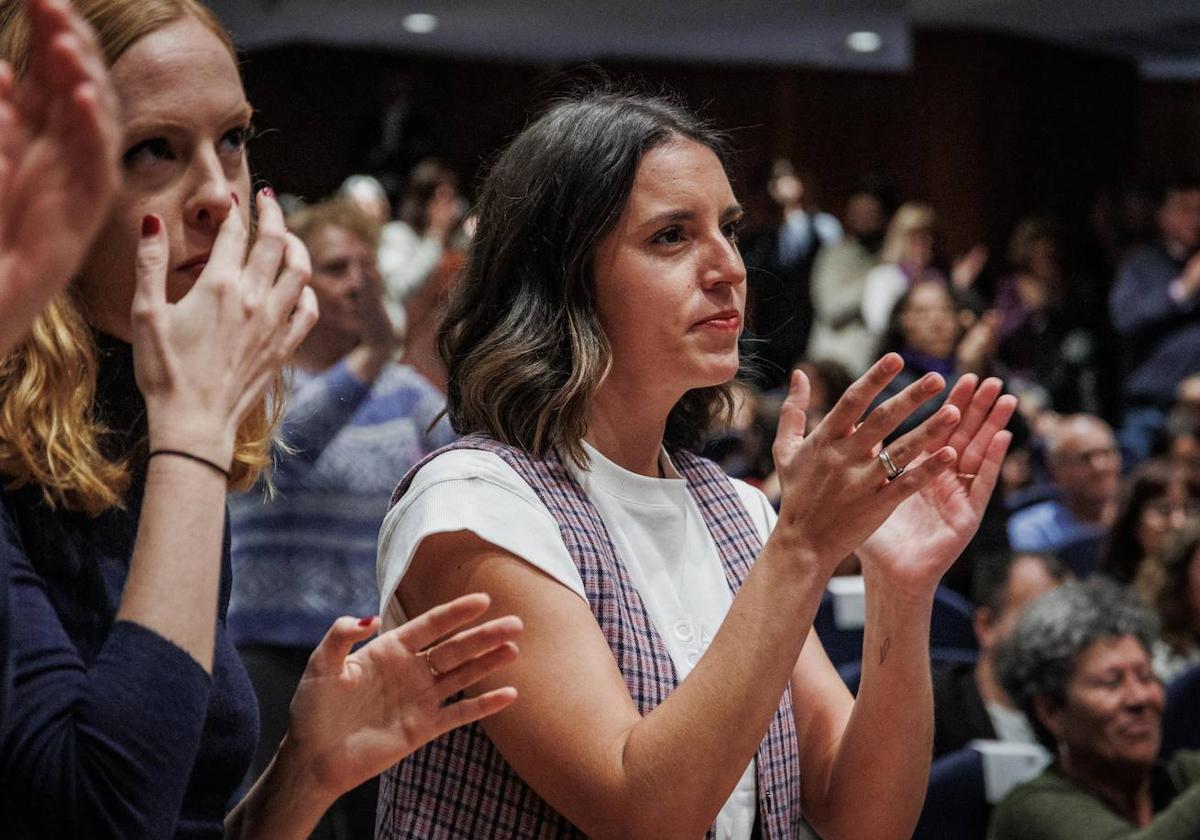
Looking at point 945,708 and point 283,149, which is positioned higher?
point 283,149

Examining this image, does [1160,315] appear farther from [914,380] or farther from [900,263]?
[914,380]

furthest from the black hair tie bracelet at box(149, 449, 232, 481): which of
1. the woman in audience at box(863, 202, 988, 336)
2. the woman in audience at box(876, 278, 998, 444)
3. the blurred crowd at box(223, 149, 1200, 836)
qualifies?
the woman in audience at box(863, 202, 988, 336)

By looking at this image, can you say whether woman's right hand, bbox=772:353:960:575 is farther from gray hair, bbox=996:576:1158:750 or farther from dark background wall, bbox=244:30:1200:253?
dark background wall, bbox=244:30:1200:253

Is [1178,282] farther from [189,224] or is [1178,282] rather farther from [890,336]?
[189,224]

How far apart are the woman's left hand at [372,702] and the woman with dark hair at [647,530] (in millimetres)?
106

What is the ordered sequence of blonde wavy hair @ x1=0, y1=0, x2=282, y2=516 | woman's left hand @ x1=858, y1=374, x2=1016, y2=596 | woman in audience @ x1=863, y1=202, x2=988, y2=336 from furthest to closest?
woman in audience @ x1=863, y1=202, x2=988, y2=336 → woman's left hand @ x1=858, y1=374, x2=1016, y2=596 → blonde wavy hair @ x1=0, y1=0, x2=282, y2=516

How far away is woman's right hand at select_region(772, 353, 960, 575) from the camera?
1.26 meters

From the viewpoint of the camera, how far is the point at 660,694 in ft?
4.68

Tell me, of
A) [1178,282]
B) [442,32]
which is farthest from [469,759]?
[442,32]

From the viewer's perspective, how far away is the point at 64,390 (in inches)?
43.6

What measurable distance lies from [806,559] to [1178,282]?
614 centimetres

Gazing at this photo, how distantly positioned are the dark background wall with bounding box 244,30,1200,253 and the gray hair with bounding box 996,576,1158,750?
5.72 meters

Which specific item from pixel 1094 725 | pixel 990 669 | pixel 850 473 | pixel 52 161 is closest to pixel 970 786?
pixel 1094 725

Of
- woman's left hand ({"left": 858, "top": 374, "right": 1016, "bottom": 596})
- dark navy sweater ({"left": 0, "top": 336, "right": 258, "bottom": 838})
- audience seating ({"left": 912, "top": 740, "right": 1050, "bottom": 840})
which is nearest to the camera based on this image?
dark navy sweater ({"left": 0, "top": 336, "right": 258, "bottom": 838})
